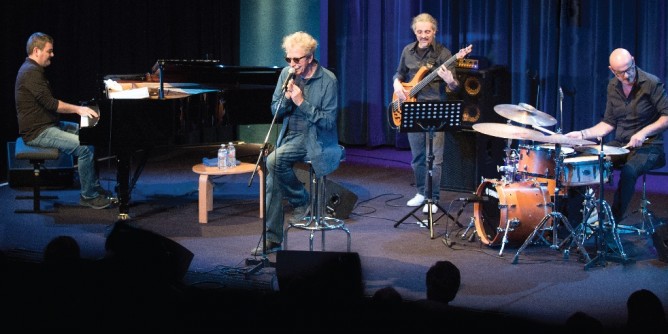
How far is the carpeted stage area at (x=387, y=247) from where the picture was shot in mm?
5711

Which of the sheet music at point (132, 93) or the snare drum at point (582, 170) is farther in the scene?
the sheet music at point (132, 93)

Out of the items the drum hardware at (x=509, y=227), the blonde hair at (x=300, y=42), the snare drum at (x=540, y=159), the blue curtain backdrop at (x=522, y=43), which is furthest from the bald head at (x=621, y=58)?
the blonde hair at (x=300, y=42)

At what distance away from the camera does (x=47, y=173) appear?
926cm

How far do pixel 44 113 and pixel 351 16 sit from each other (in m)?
5.34

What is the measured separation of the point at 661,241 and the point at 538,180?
99 cm

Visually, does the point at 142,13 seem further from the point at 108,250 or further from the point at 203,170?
the point at 108,250

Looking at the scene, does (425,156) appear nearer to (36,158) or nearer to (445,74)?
(445,74)

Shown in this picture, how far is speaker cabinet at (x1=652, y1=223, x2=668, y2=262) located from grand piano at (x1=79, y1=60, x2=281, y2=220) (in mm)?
4022

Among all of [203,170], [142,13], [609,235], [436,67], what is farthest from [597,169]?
[142,13]

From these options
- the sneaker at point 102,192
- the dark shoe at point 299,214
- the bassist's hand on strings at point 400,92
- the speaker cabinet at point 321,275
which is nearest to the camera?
the speaker cabinet at point 321,275

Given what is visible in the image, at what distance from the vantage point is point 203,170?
26.1 ft

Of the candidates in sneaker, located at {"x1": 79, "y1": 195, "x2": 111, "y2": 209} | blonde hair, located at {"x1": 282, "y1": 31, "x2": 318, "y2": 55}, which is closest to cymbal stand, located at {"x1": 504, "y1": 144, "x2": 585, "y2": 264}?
blonde hair, located at {"x1": 282, "y1": 31, "x2": 318, "y2": 55}

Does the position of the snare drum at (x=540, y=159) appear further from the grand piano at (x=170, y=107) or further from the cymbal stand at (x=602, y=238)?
the grand piano at (x=170, y=107)

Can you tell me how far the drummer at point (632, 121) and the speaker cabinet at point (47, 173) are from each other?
5.33 m
